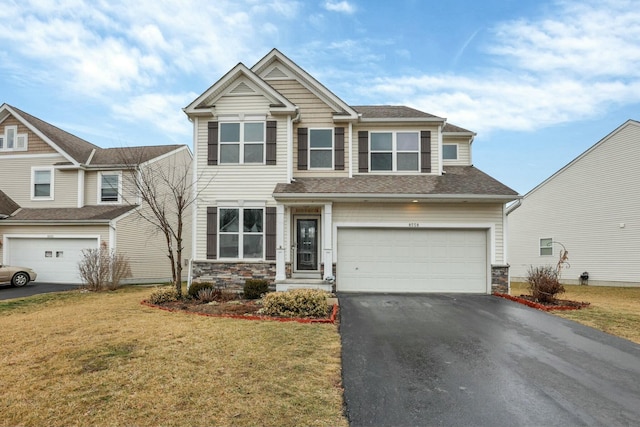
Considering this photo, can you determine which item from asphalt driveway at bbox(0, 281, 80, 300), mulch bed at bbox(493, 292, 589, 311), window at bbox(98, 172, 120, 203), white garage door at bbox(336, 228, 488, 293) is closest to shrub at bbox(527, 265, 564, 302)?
mulch bed at bbox(493, 292, 589, 311)

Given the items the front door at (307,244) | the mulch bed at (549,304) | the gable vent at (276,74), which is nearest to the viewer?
the mulch bed at (549,304)

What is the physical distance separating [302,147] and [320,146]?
0.68 metres

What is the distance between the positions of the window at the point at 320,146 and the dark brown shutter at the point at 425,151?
3483 mm

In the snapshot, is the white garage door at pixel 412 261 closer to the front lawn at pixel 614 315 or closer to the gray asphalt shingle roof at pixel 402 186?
the gray asphalt shingle roof at pixel 402 186

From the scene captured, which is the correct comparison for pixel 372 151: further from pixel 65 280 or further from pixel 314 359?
pixel 65 280

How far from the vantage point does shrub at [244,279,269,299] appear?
35.6 ft

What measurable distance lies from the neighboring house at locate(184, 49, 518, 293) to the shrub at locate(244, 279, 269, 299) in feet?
1.97

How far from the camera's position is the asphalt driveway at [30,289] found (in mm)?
12690

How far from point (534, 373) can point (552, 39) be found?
44.1 ft

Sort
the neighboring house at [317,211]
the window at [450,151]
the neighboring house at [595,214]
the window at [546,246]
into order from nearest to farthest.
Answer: the neighboring house at [317,211] → the window at [450,151] → the neighboring house at [595,214] → the window at [546,246]

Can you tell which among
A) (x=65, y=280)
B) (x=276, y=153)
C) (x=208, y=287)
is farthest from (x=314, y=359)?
(x=65, y=280)

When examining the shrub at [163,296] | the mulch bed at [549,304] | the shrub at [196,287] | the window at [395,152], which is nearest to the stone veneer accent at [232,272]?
the shrub at [196,287]

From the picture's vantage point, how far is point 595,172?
58.0 feet

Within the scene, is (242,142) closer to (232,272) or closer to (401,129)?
(232,272)
